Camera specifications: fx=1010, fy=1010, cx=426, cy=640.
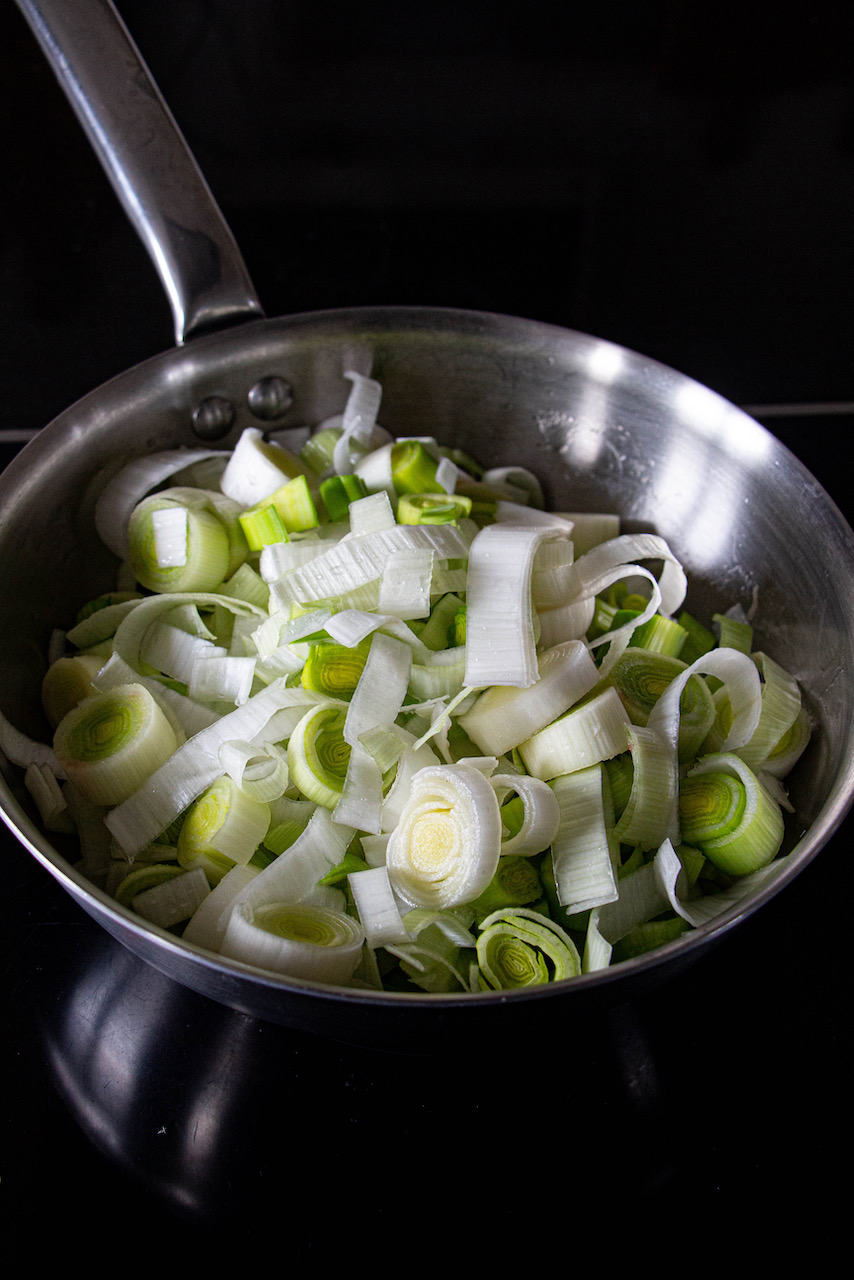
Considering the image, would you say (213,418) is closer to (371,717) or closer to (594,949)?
(371,717)

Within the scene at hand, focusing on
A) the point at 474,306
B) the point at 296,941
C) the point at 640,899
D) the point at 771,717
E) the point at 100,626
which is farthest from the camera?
the point at 474,306

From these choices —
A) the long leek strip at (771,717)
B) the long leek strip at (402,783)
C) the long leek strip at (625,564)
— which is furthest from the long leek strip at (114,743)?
the long leek strip at (771,717)

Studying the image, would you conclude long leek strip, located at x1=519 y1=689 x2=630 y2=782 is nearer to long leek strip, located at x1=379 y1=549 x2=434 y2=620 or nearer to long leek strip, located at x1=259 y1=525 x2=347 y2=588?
long leek strip, located at x1=379 y1=549 x2=434 y2=620

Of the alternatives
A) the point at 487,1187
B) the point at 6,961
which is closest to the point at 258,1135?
the point at 487,1187

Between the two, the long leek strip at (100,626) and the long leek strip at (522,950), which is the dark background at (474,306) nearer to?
the long leek strip at (522,950)

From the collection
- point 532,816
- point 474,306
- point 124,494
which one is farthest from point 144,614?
point 474,306

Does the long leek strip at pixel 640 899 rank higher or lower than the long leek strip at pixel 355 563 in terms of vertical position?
lower
